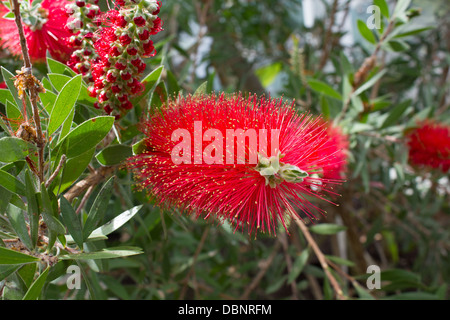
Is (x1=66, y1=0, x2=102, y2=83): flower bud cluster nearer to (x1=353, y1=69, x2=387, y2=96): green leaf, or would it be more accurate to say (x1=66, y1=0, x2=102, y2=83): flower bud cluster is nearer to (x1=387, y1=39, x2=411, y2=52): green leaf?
(x1=353, y1=69, x2=387, y2=96): green leaf

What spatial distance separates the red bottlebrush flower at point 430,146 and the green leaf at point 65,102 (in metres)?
0.93

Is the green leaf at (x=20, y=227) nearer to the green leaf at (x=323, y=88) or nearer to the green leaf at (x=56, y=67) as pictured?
the green leaf at (x=56, y=67)

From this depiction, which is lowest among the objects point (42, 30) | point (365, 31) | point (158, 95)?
point (158, 95)

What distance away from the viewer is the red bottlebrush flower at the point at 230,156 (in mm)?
595

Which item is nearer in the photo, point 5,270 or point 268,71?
point 5,270

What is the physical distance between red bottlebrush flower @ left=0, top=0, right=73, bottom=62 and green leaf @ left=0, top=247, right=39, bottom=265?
39 centimetres

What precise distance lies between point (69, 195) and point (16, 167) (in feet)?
0.31

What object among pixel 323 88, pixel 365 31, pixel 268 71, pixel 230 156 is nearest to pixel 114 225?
pixel 230 156

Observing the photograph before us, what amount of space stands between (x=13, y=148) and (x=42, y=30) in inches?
12.5

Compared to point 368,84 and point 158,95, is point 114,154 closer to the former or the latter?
point 158,95

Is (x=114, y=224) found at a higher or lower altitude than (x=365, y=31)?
lower

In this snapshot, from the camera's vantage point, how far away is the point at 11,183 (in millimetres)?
566
